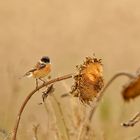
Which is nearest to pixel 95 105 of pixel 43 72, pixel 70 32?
pixel 43 72

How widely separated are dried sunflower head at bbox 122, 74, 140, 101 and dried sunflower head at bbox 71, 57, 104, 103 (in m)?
0.33

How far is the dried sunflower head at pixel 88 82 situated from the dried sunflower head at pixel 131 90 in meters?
0.33

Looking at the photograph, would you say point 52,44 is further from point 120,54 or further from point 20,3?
point 20,3

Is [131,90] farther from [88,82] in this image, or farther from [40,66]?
[40,66]

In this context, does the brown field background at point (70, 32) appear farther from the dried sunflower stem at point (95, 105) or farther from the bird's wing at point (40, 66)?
the dried sunflower stem at point (95, 105)

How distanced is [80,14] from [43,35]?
1498mm

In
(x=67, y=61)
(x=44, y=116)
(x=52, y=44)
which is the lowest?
(x=44, y=116)

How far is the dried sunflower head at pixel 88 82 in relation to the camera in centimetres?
195

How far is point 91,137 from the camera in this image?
2.09 m

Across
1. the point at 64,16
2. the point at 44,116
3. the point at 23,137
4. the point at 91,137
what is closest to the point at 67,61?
the point at 64,16

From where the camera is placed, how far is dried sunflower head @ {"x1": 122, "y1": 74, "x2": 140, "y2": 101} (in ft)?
5.21

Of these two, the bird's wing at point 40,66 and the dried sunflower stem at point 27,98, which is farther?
the bird's wing at point 40,66

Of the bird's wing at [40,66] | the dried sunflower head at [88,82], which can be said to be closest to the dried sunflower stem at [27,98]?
the dried sunflower head at [88,82]

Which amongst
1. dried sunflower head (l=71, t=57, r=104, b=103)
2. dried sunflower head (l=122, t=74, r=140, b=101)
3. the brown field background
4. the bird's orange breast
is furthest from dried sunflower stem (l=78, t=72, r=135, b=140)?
the brown field background
